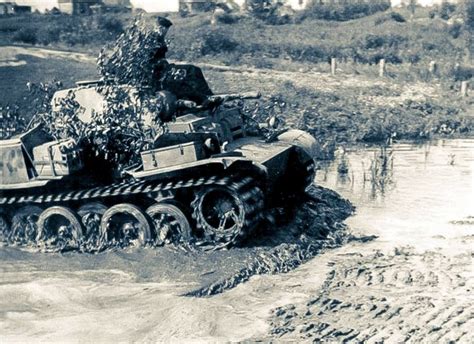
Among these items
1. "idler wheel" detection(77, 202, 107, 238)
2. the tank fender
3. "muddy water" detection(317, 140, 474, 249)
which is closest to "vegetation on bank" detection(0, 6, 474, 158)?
"muddy water" detection(317, 140, 474, 249)

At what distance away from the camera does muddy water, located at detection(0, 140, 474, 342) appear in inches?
268

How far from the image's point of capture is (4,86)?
11.9 m

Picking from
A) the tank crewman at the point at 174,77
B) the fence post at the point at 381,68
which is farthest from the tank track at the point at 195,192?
the fence post at the point at 381,68

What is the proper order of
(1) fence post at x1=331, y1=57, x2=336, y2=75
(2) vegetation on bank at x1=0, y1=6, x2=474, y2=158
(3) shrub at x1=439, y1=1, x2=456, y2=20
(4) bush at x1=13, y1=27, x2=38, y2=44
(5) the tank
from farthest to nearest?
(1) fence post at x1=331, y1=57, x2=336, y2=75, (2) vegetation on bank at x1=0, y1=6, x2=474, y2=158, (4) bush at x1=13, y1=27, x2=38, y2=44, (3) shrub at x1=439, y1=1, x2=456, y2=20, (5) the tank

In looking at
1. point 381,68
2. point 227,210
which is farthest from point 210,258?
point 381,68

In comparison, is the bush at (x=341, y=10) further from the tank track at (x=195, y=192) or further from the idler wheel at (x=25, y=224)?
the idler wheel at (x=25, y=224)

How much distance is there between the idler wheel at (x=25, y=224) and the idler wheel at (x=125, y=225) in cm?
112

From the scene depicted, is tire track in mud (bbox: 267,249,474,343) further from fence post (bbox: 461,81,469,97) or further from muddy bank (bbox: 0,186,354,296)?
fence post (bbox: 461,81,469,97)

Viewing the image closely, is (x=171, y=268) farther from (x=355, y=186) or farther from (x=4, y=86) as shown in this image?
(x=4, y=86)

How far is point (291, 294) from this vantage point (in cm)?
761

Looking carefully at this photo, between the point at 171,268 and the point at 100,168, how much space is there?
2.28 m

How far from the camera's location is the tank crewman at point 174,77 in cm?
1052

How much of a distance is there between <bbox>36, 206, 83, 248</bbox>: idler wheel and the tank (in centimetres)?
1

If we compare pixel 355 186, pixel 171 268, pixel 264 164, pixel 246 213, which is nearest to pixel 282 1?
pixel 355 186
